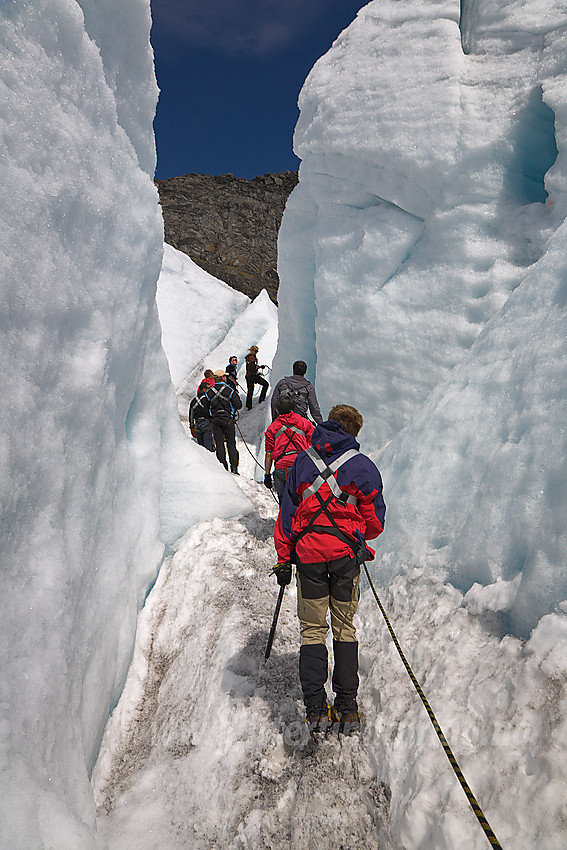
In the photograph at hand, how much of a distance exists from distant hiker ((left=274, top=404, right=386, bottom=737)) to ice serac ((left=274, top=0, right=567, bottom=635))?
76cm

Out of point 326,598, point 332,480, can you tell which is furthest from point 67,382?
point 326,598

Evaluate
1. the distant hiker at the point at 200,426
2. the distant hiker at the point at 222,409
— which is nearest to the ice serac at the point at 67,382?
the distant hiker at the point at 222,409

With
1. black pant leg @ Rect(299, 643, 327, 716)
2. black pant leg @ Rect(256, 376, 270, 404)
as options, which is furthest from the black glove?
black pant leg @ Rect(256, 376, 270, 404)

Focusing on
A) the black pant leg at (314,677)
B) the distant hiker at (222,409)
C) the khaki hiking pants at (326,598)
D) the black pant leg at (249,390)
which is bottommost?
the black pant leg at (314,677)

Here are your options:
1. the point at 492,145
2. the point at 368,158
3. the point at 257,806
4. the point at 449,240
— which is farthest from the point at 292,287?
the point at 257,806

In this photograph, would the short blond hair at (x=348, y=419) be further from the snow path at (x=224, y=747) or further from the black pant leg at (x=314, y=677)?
the snow path at (x=224, y=747)

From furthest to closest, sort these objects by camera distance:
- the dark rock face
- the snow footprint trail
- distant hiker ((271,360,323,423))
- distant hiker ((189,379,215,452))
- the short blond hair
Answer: the dark rock face → distant hiker ((189,379,215,452)) → distant hiker ((271,360,323,423)) → the short blond hair → the snow footprint trail

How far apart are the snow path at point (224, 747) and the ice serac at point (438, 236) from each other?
1083 millimetres

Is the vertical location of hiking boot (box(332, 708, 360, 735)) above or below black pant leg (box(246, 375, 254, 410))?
below

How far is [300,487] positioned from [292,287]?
595 cm

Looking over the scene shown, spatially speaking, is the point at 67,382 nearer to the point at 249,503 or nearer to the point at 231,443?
the point at 249,503

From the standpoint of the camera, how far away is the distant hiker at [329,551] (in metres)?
2.38

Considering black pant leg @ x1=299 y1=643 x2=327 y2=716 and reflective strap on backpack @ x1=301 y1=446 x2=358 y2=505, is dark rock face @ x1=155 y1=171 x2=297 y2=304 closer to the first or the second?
reflective strap on backpack @ x1=301 y1=446 x2=358 y2=505

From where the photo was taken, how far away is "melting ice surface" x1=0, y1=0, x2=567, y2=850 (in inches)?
77.7
